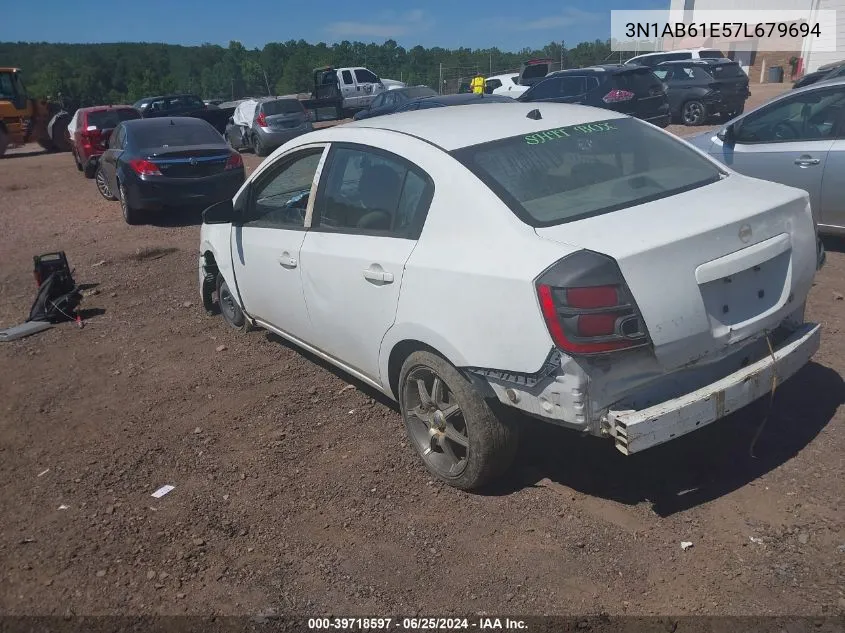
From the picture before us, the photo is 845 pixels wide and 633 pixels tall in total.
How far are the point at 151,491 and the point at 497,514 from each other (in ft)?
6.10

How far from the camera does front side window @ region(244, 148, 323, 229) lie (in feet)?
15.3

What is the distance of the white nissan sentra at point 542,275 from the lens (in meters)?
2.98

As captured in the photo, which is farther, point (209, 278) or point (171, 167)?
point (171, 167)

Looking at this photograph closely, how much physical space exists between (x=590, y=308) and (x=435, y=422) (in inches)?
43.9

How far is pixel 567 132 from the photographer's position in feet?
13.0

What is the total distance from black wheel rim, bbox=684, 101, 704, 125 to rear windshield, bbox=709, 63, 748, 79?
0.94 metres

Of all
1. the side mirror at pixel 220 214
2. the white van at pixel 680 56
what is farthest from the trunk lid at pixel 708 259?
→ the white van at pixel 680 56

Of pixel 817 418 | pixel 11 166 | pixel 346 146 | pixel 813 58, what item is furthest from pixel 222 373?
pixel 813 58

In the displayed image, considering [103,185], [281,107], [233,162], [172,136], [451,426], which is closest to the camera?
[451,426]

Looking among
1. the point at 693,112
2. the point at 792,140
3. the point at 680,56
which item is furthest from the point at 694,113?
the point at 792,140

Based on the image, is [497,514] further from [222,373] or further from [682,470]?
[222,373]

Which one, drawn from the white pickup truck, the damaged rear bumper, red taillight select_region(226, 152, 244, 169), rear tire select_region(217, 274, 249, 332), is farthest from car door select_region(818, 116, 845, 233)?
the white pickup truck

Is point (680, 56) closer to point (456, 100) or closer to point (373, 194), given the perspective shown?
point (456, 100)

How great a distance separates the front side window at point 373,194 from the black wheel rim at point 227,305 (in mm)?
2101
